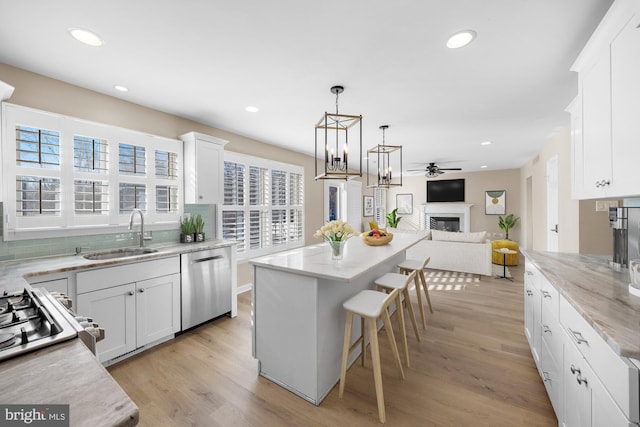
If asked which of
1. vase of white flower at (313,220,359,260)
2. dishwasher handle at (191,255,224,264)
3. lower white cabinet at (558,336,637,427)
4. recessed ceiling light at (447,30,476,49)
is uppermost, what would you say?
recessed ceiling light at (447,30,476,49)

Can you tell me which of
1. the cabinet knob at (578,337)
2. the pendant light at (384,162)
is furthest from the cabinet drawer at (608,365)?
the pendant light at (384,162)

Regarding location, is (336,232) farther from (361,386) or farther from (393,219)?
(393,219)

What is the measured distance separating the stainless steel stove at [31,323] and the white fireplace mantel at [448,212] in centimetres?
941

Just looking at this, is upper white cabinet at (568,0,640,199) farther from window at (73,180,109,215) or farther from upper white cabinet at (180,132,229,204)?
window at (73,180,109,215)

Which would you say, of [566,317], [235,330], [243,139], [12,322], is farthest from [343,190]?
[12,322]

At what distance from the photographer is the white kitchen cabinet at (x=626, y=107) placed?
1223mm

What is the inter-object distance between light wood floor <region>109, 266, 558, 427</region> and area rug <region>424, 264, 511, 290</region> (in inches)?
56.3

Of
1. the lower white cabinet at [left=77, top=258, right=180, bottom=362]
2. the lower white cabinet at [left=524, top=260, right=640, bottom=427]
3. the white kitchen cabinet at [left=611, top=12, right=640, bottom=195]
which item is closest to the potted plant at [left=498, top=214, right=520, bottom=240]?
the lower white cabinet at [left=524, top=260, right=640, bottom=427]

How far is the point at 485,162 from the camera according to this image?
6.71m

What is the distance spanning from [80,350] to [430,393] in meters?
2.13

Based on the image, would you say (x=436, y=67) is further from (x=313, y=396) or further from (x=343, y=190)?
(x=343, y=190)

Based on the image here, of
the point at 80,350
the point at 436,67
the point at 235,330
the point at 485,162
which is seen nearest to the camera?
the point at 80,350

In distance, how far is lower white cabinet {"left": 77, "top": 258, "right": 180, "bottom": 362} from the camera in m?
2.16

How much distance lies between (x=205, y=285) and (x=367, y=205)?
6.13 m
